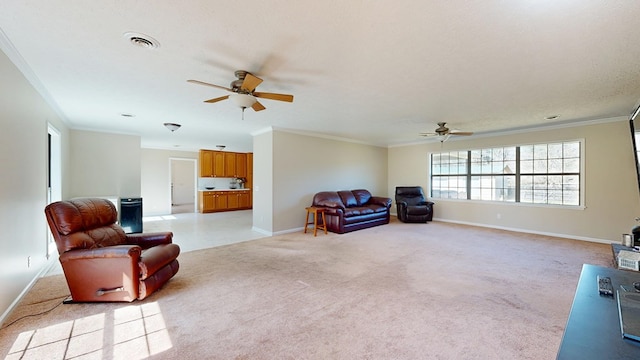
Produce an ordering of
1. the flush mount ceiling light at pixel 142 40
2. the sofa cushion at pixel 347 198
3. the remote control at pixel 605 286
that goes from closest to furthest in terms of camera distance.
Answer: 1. the remote control at pixel 605 286
2. the flush mount ceiling light at pixel 142 40
3. the sofa cushion at pixel 347 198

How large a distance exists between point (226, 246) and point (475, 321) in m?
3.94

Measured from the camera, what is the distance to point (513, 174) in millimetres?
6176

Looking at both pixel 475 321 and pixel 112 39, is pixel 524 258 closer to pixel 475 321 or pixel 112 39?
pixel 475 321

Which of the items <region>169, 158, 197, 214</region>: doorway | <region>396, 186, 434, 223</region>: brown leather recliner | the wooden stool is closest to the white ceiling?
the wooden stool

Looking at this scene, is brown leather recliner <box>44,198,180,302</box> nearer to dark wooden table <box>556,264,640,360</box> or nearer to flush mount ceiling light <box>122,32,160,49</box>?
flush mount ceiling light <box>122,32,160,49</box>

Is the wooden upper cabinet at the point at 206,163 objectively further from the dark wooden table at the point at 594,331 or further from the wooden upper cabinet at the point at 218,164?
the dark wooden table at the point at 594,331

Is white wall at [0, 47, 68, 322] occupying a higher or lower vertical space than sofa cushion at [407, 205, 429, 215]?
higher

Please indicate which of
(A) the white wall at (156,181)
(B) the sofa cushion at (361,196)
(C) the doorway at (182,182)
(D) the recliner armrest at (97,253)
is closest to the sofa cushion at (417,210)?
(B) the sofa cushion at (361,196)

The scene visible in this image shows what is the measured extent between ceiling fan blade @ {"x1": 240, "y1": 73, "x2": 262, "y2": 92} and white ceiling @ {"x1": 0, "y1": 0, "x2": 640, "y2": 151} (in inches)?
7.1

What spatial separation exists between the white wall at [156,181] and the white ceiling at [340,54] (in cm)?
Result: 466

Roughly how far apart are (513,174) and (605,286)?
6.03 meters

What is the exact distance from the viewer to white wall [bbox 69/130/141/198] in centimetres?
552

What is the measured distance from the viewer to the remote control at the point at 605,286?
3.78ft

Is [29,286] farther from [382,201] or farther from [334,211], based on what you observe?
[382,201]
